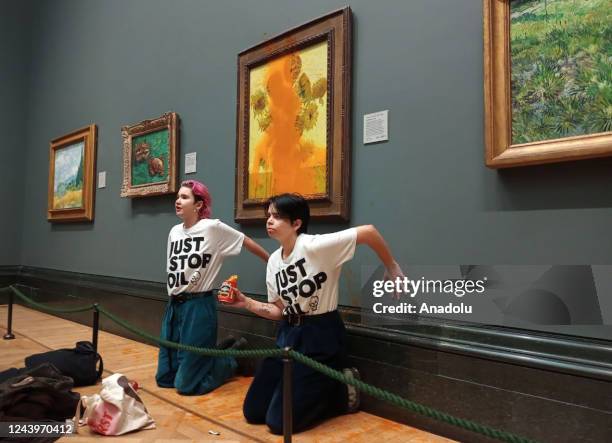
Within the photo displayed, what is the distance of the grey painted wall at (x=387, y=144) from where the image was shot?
248 centimetres

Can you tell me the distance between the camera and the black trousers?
2.71 m

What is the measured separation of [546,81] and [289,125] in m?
1.92

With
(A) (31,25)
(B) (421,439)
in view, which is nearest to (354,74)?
(B) (421,439)

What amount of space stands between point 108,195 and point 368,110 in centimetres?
420

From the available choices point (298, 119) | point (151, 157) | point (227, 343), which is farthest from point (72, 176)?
point (298, 119)

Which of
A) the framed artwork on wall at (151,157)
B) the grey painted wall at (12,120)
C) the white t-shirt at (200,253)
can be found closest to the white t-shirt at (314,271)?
the white t-shirt at (200,253)

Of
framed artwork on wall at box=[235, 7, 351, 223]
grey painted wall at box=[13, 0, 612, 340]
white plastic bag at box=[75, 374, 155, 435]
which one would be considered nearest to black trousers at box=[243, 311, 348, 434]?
grey painted wall at box=[13, 0, 612, 340]

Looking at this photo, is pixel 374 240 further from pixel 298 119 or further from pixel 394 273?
pixel 298 119

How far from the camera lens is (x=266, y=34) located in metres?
4.12

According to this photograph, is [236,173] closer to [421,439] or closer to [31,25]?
[421,439]

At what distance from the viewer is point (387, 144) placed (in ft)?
10.4

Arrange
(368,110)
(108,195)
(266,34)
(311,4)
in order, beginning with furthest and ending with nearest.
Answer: (108,195), (266,34), (311,4), (368,110)

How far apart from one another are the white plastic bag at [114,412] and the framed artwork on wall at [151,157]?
2.51m

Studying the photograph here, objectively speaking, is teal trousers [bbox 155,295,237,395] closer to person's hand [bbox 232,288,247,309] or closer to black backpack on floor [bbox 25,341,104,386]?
black backpack on floor [bbox 25,341,104,386]
